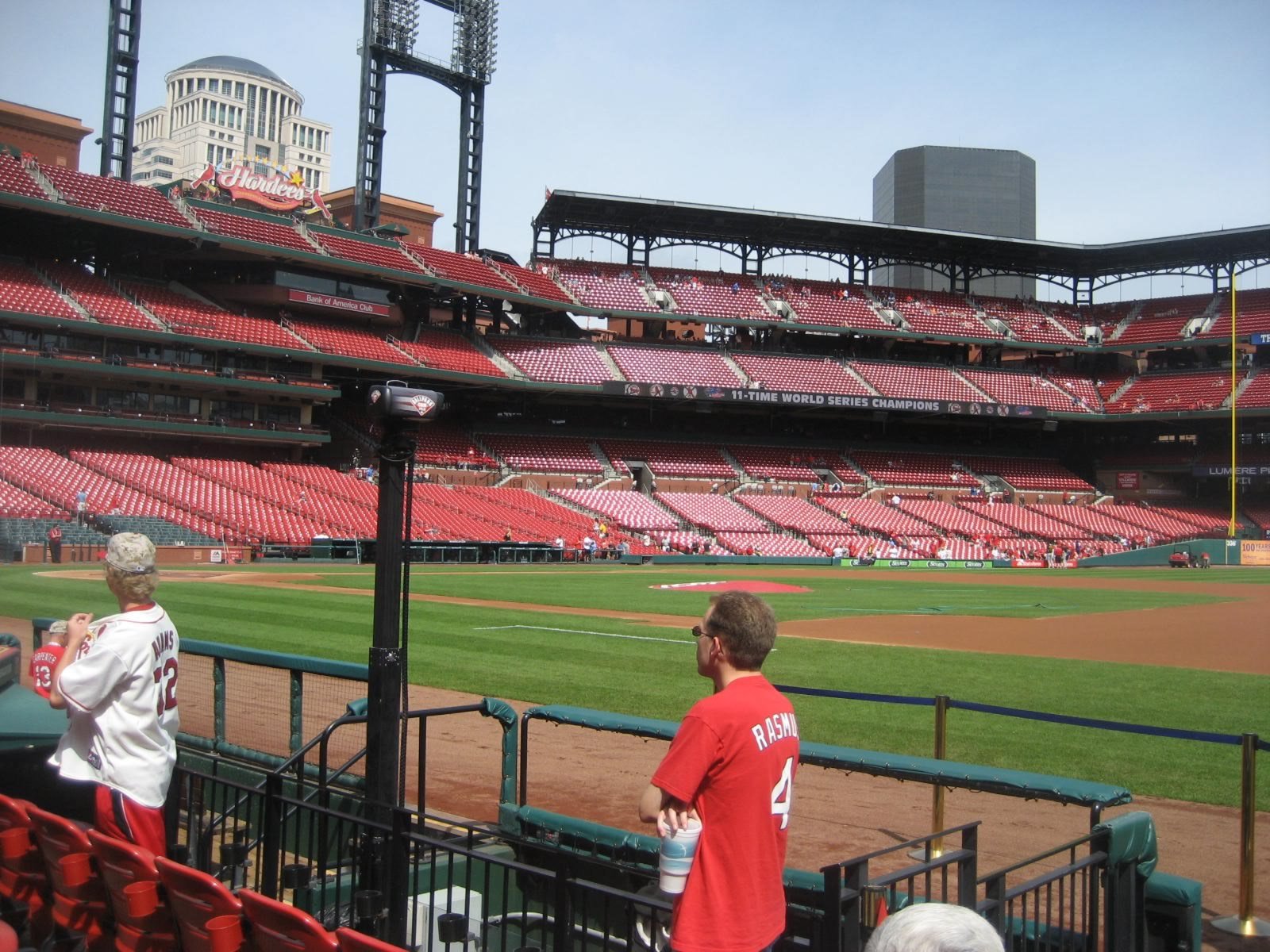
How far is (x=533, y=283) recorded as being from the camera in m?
56.2

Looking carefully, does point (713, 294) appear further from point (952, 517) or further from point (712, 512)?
point (952, 517)

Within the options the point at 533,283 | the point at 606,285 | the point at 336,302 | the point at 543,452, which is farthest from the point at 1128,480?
the point at 336,302

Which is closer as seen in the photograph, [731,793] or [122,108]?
[731,793]

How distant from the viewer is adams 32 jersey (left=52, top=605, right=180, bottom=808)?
433 cm

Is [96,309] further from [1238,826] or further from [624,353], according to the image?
[1238,826]

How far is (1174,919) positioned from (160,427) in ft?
135

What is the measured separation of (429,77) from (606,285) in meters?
14.1

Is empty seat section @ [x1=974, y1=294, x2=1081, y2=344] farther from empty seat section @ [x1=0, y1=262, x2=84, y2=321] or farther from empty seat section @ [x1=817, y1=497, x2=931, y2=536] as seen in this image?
empty seat section @ [x1=0, y1=262, x2=84, y2=321]

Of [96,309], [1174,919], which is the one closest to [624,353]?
[96,309]

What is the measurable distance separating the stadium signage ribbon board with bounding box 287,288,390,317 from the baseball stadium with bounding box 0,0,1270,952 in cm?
14

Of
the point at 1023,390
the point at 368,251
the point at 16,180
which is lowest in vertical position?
the point at 1023,390

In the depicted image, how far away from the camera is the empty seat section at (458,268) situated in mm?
51375

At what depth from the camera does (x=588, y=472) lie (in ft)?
176

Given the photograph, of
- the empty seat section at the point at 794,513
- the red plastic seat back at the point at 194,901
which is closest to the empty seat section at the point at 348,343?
the empty seat section at the point at 794,513
